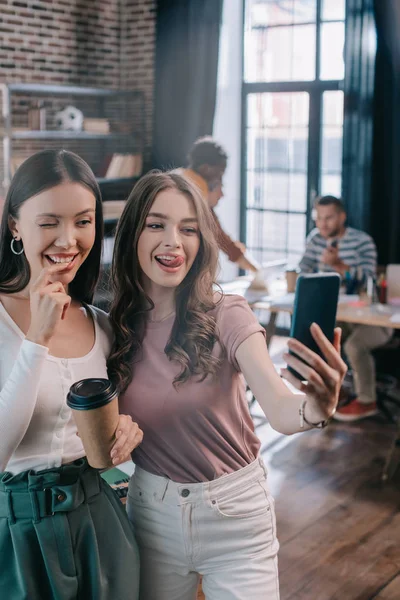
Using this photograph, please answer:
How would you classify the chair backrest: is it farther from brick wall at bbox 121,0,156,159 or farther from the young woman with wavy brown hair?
the young woman with wavy brown hair

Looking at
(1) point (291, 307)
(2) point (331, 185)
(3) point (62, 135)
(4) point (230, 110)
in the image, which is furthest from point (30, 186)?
(4) point (230, 110)

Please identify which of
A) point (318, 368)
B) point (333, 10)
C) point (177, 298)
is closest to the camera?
point (318, 368)

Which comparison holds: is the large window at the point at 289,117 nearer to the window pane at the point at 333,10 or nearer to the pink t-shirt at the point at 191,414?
the window pane at the point at 333,10

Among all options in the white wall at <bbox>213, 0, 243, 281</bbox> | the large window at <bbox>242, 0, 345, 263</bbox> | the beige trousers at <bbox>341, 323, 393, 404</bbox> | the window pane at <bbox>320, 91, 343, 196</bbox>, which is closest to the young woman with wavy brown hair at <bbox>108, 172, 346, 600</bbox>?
the beige trousers at <bbox>341, 323, 393, 404</bbox>

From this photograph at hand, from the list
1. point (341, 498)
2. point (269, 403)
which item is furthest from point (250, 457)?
point (341, 498)

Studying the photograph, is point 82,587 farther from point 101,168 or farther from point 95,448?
point 101,168

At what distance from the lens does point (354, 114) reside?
602cm

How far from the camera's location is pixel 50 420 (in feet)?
4.73

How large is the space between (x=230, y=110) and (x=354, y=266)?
258 cm

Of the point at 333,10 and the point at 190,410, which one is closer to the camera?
the point at 190,410

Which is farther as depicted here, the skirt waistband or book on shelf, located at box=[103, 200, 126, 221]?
book on shelf, located at box=[103, 200, 126, 221]

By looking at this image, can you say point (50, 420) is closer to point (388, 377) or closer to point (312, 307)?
point (312, 307)

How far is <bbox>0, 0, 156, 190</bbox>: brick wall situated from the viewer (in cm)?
643

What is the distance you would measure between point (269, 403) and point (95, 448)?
343mm
